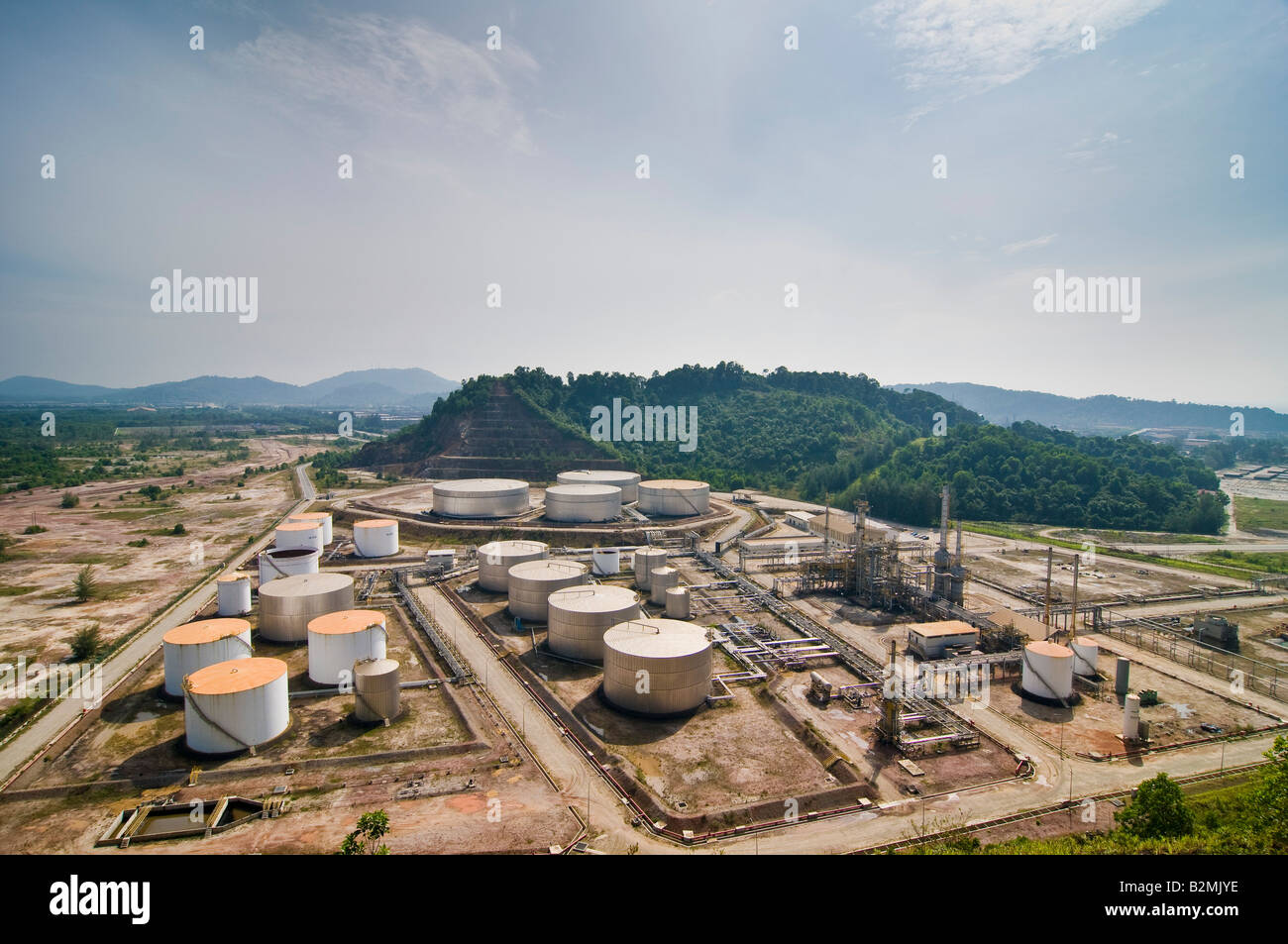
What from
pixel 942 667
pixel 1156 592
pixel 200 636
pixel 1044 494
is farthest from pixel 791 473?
pixel 200 636

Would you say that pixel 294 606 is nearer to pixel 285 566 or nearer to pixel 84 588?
pixel 285 566

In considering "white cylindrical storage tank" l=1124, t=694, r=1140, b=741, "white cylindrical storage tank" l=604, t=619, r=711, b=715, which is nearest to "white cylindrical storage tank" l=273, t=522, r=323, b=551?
"white cylindrical storage tank" l=604, t=619, r=711, b=715

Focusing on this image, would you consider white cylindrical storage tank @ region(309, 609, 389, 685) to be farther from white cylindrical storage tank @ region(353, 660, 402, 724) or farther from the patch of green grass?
the patch of green grass

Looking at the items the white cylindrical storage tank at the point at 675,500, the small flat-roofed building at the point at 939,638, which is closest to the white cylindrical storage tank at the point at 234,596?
the white cylindrical storage tank at the point at 675,500

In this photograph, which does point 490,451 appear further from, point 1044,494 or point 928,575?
point 1044,494
